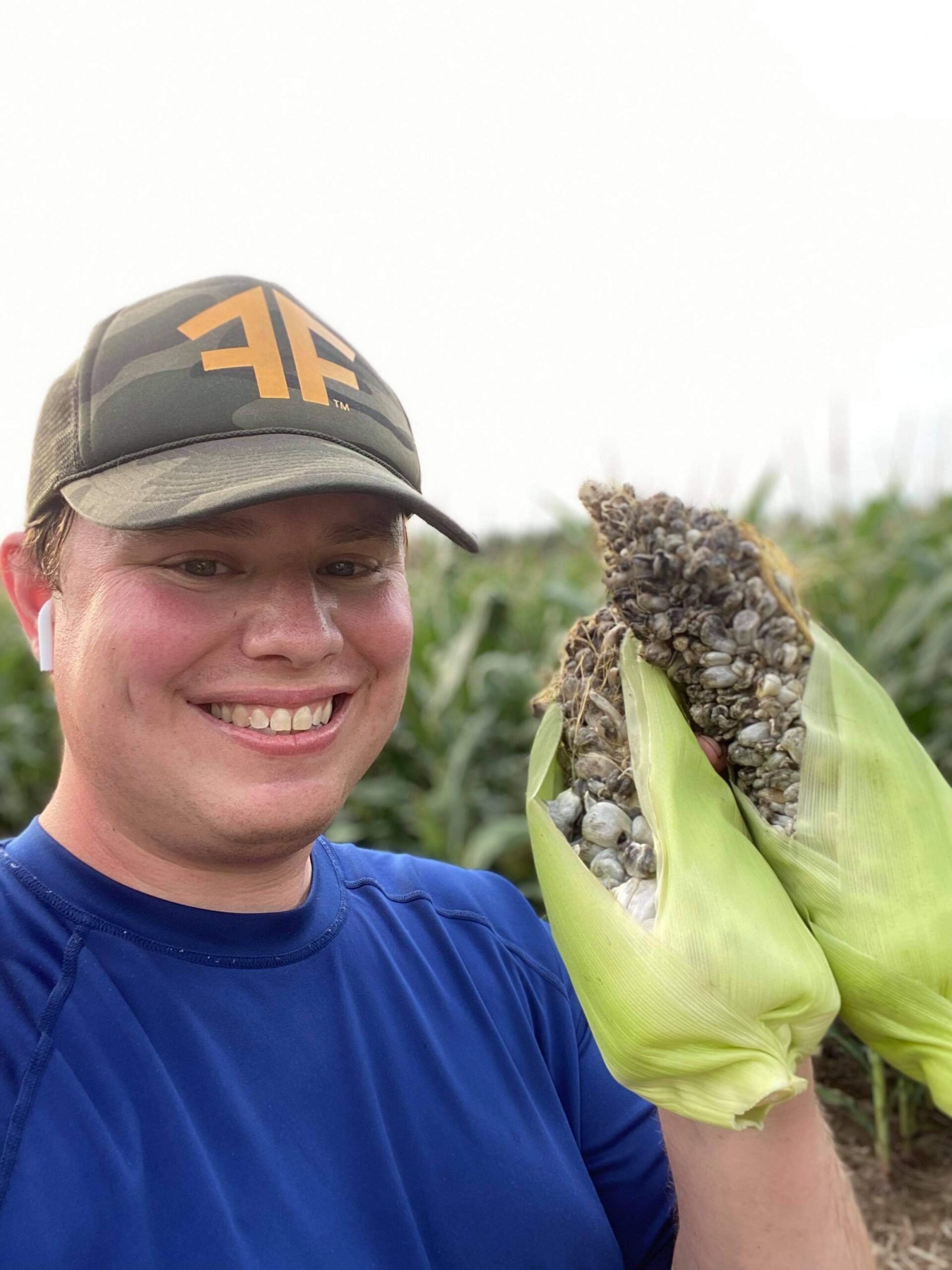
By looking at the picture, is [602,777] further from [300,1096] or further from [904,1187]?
[904,1187]

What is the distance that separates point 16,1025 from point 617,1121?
0.82 metres

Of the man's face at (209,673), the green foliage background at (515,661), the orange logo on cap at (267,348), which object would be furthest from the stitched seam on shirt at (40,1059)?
the green foliage background at (515,661)

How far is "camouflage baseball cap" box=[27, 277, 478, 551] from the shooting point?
3.90 ft

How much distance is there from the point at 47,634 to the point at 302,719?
0.35 m

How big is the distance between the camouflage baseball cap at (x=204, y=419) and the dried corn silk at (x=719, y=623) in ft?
0.97

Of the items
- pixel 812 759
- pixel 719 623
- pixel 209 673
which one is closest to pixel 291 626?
pixel 209 673

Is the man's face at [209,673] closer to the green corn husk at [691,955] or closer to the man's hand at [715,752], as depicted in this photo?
the green corn husk at [691,955]

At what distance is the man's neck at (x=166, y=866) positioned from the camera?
1239 mm

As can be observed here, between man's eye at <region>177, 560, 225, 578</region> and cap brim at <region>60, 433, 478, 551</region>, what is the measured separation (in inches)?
2.5

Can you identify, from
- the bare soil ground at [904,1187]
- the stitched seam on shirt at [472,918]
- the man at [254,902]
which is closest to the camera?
the man at [254,902]

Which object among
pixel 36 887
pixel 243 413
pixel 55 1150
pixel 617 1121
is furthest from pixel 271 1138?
pixel 243 413

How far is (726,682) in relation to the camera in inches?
48.3

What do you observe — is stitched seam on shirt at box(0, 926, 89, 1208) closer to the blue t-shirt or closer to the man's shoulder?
the blue t-shirt

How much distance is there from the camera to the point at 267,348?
4.28 feet
